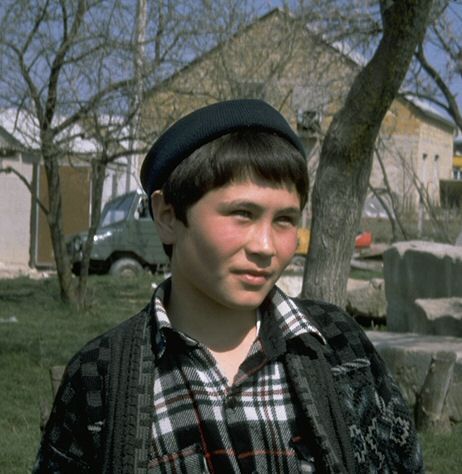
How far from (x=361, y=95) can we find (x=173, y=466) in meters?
3.86

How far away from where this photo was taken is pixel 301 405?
186cm

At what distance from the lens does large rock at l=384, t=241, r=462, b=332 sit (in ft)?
31.9

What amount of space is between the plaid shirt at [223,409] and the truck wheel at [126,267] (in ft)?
57.0

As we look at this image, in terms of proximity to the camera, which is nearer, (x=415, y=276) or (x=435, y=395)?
(x=435, y=395)

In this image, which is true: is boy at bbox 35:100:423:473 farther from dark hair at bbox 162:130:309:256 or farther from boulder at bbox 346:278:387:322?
boulder at bbox 346:278:387:322

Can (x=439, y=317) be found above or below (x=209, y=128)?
below

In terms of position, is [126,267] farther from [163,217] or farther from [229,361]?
[229,361]

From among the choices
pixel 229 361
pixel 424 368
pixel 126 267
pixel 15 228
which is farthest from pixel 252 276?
pixel 15 228

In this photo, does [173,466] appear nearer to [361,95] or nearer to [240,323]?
[240,323]

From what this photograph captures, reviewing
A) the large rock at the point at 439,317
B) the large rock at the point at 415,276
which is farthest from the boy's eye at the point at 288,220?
the large rock at the point at 415,276

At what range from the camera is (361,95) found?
5.45 m

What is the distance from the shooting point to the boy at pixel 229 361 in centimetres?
183

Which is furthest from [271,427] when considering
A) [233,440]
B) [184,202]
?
[184,202]

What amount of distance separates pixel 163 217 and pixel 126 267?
688 inches
